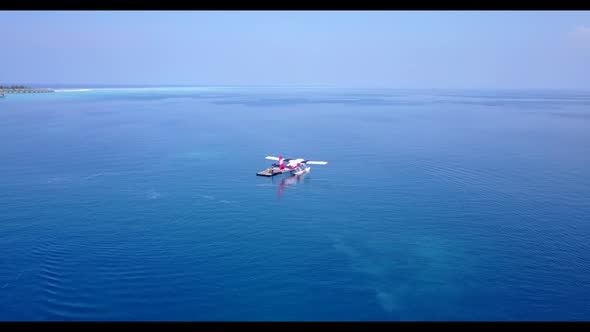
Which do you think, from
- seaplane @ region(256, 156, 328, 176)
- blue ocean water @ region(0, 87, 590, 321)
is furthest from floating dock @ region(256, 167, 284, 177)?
blue ocean water @ region(0, 87, 590, 321)

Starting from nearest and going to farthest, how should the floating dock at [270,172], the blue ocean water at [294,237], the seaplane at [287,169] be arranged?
the blue ocean water at [294,237] < the floating dock at [270,172] < the seaplane at [287,169]

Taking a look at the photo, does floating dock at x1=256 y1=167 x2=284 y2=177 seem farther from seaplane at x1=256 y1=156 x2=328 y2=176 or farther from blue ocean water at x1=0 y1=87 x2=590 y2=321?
blue ocean water at x1=0 y1=87 x2=590 y2=321

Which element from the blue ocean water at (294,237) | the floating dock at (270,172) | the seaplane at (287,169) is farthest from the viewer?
the seaplane at (287,169)

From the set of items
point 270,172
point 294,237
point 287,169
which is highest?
point 287,169

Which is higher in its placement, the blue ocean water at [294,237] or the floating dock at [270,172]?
the floating dock at [270,172]

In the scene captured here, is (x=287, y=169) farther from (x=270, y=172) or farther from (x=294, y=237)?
(x=294, y=237)

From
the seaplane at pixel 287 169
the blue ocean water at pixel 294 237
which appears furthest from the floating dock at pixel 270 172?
the blue ocean water at pixel 294 237

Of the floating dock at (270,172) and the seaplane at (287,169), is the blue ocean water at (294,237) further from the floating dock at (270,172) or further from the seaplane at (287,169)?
the seaplane at (287,169)

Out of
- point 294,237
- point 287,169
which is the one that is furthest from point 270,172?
point 294,237
